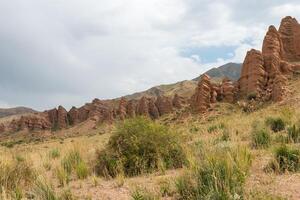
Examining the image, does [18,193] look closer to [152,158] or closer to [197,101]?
[152,158]

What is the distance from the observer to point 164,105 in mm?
89062

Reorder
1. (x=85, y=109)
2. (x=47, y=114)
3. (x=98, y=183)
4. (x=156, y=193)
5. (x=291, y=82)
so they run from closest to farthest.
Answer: (x=156, y=193) → (x=98, y=183) → (x=291, y=82) → (x=85, y=109) → (x=47, y=114)

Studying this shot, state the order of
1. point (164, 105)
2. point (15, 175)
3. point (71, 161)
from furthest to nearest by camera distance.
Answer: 1. point (164, 105)
2. point (71, 161)
3. point (15, 175)

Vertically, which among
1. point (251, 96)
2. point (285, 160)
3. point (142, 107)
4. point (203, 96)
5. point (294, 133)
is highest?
point (142, 107)

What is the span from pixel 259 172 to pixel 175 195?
2218 millimetres

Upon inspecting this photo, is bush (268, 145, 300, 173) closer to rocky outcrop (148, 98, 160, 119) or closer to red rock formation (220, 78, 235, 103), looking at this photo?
red rock formation (220, 78, 235, 103)

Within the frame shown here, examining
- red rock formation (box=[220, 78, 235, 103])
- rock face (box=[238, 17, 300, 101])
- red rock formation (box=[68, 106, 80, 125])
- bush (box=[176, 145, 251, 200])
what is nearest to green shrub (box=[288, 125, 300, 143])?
A: bush (box=[176, 145, 251, 200])

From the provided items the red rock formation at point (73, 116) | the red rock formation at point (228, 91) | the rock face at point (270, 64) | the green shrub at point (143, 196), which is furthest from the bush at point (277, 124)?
the red rock formation at point (73, 116)

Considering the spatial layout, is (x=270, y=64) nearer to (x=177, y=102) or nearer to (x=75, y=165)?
(x=177, y=102)

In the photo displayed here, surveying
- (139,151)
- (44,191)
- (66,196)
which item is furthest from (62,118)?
(66,196)

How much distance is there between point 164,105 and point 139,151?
253ft

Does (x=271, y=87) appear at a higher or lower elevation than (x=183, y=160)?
higher

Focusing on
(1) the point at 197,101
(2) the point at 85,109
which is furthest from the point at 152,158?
(2) the point at 85,109

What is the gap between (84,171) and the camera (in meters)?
12.0
